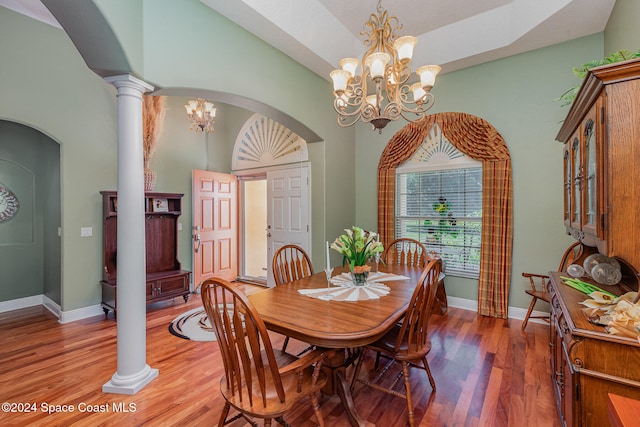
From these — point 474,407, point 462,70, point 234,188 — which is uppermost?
point 462,70

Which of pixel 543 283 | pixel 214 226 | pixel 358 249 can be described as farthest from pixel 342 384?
pixel 214 226

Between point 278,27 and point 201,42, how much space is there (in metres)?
0.84

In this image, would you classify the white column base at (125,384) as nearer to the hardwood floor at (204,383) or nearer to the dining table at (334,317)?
the hardwood floor at (204,383)

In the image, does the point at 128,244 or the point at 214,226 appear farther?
the point at 214,226

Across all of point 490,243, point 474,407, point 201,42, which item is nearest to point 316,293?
point 474,407

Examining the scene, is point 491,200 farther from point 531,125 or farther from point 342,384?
point 342,384

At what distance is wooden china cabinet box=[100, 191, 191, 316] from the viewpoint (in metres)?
3.76

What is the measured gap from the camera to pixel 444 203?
4.04 m

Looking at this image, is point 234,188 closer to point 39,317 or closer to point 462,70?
point 39,317

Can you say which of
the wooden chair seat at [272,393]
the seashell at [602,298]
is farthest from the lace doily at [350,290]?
the seashell at [602,298]

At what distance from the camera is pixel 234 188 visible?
5504mm

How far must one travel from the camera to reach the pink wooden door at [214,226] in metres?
4.77

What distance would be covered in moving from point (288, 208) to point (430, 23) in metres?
3.17

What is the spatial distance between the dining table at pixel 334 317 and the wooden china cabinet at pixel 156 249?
254 centimetres
